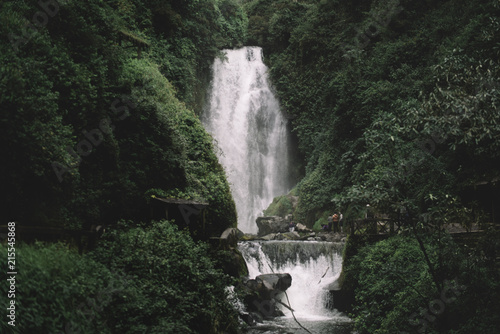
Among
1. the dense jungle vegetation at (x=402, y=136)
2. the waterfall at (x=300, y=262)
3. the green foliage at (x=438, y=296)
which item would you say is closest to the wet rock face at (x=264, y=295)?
the waterfall at (x=300, y=262)

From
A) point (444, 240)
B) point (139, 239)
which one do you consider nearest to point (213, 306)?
point (139, 239)

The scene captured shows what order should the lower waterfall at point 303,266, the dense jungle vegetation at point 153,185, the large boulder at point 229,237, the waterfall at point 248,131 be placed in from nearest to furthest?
the dense jungle vegetation at point 153,185
the large boulder at point 229,237
the lower waterfall at point 303,266
the waterfall at point 248,131

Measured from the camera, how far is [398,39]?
25094 mm

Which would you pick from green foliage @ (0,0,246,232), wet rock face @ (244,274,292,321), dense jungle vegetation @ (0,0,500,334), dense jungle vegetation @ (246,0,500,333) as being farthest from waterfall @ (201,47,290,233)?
wet rock face @ (244,274,292,321)

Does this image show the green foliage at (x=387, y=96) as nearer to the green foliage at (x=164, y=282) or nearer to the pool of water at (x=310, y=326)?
the green foliage at (x=164, y=282)

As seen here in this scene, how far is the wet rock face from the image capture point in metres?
14.7

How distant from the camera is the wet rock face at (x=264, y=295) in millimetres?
14695

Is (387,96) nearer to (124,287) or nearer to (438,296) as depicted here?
(438,296)

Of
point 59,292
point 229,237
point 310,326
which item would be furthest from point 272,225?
point 59,292

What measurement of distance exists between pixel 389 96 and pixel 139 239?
54.0 feet

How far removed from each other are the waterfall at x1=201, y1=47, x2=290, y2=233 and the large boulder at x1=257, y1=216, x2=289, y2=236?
184 inches

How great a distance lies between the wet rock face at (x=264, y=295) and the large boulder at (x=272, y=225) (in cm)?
909

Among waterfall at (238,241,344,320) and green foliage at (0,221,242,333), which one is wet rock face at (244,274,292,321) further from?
green foliage at (0,221,242,333)

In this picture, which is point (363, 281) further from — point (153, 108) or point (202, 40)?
point (202, 40)
